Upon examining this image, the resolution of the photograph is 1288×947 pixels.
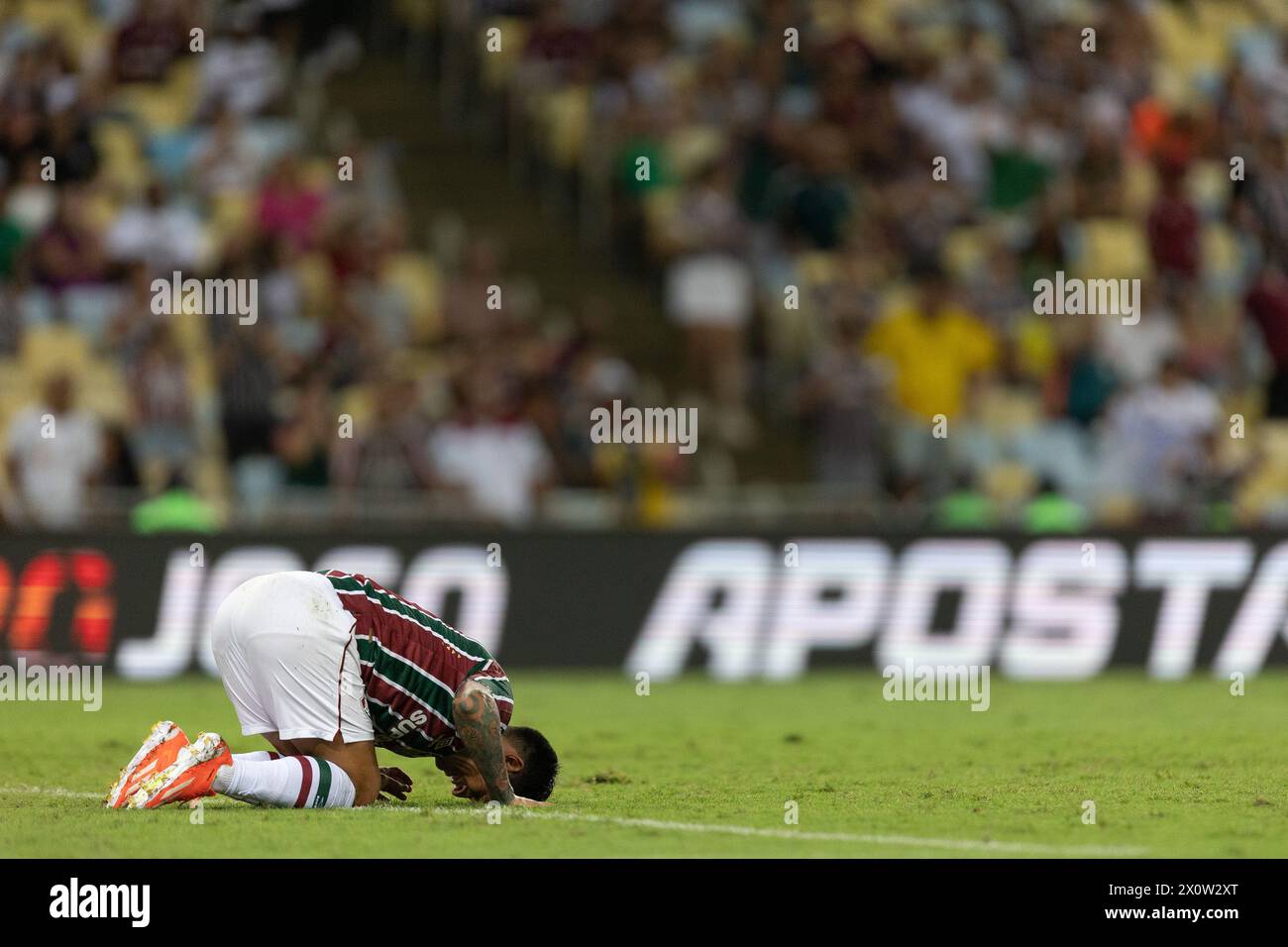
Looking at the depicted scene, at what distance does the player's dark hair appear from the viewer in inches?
391

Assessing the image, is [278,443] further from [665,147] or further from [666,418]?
[665,147]

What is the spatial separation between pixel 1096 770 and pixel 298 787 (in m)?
4.13

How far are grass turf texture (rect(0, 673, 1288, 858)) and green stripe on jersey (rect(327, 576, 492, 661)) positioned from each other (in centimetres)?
71

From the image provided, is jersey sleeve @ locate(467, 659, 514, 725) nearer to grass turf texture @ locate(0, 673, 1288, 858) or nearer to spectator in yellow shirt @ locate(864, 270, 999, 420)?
grass turf texture @ locate(0, 673, 1288, 858)

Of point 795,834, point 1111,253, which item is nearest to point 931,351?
point 1111,253

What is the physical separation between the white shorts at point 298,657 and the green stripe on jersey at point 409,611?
10 centimetres

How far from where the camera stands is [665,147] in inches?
803

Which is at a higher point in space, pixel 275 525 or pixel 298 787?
pixel 275 525

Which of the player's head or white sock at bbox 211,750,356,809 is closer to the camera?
white sock at bbox 211,750,356,809

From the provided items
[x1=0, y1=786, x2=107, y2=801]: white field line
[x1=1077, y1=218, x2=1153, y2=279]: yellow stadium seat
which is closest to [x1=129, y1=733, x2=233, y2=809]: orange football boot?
[x1=0, y1=786, x2=107, y2=801]: white field line

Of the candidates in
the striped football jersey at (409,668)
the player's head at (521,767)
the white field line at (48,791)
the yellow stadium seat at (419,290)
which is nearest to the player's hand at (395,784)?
the player's head at (521,767)

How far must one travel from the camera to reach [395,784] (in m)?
10.2

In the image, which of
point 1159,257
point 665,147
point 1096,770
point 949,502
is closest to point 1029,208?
point 1159,257

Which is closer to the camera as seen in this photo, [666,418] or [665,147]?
[666,418]
